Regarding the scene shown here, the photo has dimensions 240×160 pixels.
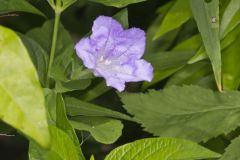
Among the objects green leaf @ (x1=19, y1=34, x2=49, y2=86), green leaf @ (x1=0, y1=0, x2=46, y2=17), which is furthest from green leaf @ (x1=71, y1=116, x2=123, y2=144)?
green leaf @ (x1=0, y1=0, x2=46, y2=17)

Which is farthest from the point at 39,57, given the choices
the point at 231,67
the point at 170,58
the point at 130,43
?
the point at 231,67

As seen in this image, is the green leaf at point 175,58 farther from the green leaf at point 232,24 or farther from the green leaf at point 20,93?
the green leaf at point 20,93

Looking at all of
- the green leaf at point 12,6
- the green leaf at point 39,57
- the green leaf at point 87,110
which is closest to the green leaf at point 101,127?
the green leaf at point 87,110

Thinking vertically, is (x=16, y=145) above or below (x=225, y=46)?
below

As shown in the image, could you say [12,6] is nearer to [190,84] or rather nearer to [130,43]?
[130,43]

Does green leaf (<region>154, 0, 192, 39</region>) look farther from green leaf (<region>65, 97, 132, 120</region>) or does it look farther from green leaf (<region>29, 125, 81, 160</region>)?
green leaf (<region>29, 125, 81, 160</region>)

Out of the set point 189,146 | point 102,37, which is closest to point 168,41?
point 102,37

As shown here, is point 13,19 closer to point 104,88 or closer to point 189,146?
point 104,88
